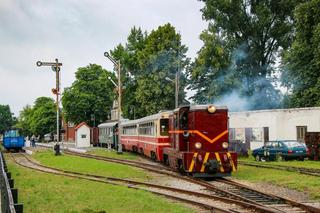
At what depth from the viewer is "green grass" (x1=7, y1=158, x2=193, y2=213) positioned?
488 inches

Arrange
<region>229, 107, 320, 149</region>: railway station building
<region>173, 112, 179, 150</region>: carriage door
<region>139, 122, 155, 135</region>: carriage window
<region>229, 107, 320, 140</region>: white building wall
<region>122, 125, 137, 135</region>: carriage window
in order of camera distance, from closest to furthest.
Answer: <region>173, 112, 179, 150</region>: carriage door
<region>139, 122, 155, 135</region>: carriage window
<region>229, 107, 320, 140</region>: white building wall
<region>229, 107, 320, 149</region>: railway station building
<region>122, 125, 137, 135</region>: carriage window

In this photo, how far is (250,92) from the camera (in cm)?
5603

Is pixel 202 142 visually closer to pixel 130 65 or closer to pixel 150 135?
pixel 150 135

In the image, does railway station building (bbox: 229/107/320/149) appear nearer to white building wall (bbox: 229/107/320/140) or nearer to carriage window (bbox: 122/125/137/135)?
white building wall (bbox: 229/107/320/140)

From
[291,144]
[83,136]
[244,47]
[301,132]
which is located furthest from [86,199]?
[244,47]

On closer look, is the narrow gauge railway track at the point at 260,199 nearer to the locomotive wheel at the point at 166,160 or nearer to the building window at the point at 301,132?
the locomotive wheel at the point at 166,160

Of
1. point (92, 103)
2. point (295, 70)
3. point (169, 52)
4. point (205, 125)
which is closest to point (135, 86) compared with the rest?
point (169, 52)

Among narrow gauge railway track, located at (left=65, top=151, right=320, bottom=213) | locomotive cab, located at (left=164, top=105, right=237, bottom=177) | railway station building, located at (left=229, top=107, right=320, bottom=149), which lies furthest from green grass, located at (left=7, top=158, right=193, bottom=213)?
railway station building, located at (left=229, top=107, right=320, bottom=149)

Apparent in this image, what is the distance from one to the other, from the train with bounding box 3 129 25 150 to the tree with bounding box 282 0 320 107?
90.9 feet

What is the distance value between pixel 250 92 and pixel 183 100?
8.04 metres

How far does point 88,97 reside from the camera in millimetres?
79500

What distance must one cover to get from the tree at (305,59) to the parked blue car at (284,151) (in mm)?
12625

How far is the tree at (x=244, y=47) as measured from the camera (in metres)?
54.8

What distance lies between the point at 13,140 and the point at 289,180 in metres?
38.6
